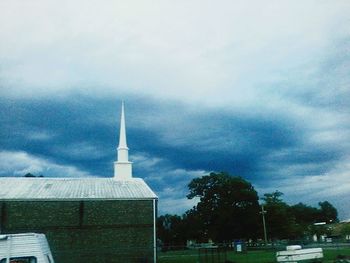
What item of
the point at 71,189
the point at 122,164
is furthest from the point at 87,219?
the point at 122,164

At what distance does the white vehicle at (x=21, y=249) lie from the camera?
1323 cm

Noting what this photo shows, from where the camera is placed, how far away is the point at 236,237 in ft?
204

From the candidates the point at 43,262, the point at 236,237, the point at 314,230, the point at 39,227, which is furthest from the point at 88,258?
the point at 314,230

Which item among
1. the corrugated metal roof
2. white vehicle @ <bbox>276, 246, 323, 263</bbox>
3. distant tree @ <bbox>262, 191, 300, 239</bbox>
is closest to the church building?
the corrugated metal roof

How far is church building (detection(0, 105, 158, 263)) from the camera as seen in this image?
29.9m

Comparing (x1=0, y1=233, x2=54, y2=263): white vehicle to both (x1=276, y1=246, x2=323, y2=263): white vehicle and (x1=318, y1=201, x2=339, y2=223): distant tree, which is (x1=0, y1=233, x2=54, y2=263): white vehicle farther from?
(x1=318, y1=201, x2=339, y2=223): distant tree

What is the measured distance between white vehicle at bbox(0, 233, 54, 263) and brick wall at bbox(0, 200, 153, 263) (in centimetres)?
1627

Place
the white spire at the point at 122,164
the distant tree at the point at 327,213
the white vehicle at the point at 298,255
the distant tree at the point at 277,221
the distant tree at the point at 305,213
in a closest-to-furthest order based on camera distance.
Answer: the white vehicle at the point at 298,255
the white spire at the point at 122,164
the distant tree at the point at 277,221
the distant tree at the point at 305,213
the distant tree at the point at 327,213

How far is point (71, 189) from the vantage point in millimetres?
32969

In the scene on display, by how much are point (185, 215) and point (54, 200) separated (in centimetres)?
3925

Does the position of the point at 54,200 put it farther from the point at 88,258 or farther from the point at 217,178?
the point at 217,178

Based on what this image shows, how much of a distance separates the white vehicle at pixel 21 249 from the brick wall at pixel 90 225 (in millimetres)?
16266

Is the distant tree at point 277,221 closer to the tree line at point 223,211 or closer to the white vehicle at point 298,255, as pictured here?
the tree line at point 223,211

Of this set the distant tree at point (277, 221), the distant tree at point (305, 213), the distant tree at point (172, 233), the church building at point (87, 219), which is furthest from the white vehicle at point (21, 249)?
the distant tree at point (305, 213)
